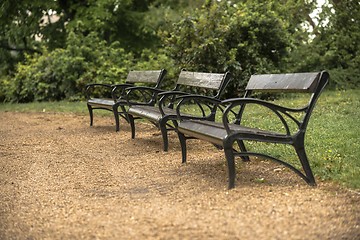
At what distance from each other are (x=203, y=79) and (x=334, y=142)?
181 centimetres

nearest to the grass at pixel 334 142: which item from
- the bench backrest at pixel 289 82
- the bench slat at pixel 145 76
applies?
the bench backrest at pixel 289 82

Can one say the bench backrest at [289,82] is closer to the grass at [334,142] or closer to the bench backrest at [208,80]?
the bench backrest at [208,80]

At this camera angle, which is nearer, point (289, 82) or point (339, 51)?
point (289, 82)

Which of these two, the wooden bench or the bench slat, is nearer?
the wooden bench

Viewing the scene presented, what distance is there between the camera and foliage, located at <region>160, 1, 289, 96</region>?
13.4m

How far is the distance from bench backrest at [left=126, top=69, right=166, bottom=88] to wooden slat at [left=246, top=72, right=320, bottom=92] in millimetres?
3222

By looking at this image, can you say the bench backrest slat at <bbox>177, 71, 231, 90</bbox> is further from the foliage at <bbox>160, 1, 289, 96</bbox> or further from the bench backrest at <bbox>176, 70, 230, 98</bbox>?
the foliage at <bbox>160, 1, 289, 96</bbox>

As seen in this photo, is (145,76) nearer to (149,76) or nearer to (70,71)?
(149,76)

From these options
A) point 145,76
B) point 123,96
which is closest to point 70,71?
point 145,76

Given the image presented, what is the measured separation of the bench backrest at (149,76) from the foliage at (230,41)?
3.02 m

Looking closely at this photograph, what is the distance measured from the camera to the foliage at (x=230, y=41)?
529 inches


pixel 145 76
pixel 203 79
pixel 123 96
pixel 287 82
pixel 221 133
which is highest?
pixel 287 82

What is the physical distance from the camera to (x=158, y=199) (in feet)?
15.6

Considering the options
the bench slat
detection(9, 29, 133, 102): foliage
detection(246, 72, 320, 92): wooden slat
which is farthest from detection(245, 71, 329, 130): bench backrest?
detection(9, 29, 133, 102): foliage
